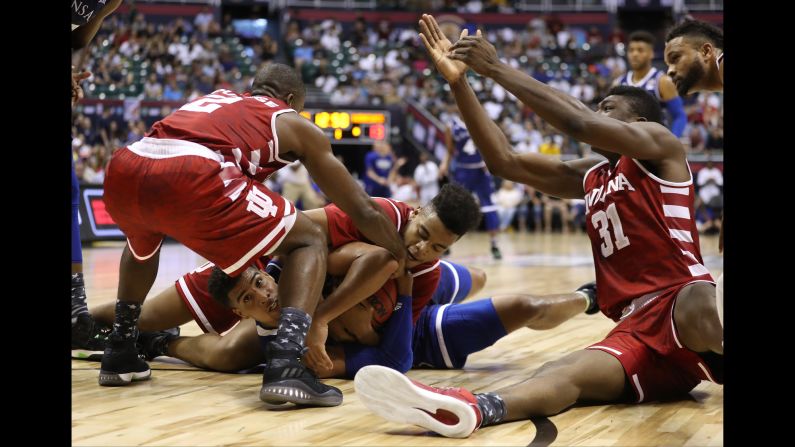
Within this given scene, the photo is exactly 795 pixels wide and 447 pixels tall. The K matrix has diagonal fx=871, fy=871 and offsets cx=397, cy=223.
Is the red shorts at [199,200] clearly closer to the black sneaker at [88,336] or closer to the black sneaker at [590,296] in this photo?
the black sneaker at [88,336]

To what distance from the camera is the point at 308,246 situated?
3123mm

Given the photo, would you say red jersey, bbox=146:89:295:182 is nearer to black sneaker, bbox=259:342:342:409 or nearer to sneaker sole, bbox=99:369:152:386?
black sneaker, bbox=259:342:342:409

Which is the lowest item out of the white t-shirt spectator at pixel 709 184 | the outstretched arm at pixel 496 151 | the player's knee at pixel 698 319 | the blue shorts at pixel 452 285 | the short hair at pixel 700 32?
the white t-shirt spectator at pixel 709 184

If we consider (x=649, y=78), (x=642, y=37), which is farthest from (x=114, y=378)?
(x=642, y=37)

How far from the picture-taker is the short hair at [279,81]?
11.5ft

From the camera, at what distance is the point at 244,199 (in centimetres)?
301

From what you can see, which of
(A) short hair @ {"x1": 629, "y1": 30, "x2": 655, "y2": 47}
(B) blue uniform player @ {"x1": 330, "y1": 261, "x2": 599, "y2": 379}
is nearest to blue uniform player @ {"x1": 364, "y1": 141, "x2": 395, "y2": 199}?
(A) short hair @ {"x1": 629, "y1": 30, "x2": 655, "y2": 47}

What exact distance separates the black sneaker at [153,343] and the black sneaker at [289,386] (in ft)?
3.77

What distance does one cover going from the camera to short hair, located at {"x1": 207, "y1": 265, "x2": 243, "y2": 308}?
3.35 metres

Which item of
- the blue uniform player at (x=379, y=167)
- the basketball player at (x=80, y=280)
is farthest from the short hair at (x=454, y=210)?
the blue uniform player at (x=379, y=167)

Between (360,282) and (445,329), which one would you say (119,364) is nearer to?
(360,282)

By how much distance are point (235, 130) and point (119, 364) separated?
41.6 inches
